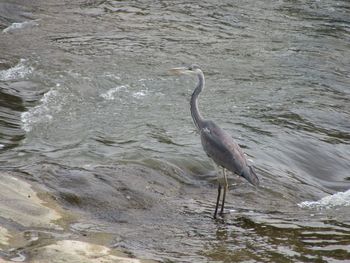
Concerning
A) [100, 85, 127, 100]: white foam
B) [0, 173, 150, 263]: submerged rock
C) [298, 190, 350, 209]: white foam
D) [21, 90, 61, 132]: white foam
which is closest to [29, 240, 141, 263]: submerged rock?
[0, 173, 150, 263]: submerged rock

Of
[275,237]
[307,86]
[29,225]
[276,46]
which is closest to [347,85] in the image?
[307,86]

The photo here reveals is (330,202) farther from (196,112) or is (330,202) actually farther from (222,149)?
(196,112)

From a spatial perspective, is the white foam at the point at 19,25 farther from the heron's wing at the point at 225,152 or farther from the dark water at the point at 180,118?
the heron's wing at the point at 225,152

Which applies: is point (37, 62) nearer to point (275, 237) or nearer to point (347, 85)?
point (347, 85)

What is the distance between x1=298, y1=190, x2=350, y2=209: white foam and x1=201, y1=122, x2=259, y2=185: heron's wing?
1137mm

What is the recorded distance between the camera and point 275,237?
8.11 metres

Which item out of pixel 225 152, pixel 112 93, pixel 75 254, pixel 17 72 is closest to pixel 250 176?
pixel 225 152

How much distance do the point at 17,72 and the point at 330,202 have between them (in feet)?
23.1

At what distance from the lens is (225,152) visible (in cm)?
910

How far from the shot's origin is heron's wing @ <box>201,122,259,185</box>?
351 inches

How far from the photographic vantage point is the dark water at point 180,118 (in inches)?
325

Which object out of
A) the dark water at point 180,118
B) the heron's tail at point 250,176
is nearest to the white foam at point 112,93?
the dark water at point 180,118

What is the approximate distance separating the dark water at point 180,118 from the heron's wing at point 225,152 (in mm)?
529

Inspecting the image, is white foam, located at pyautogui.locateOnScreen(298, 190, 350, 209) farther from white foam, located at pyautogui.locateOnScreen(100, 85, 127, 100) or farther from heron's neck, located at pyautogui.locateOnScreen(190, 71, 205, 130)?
white foam, located at pyautogui.locateOnScreen(100, 85, 127, 100)
